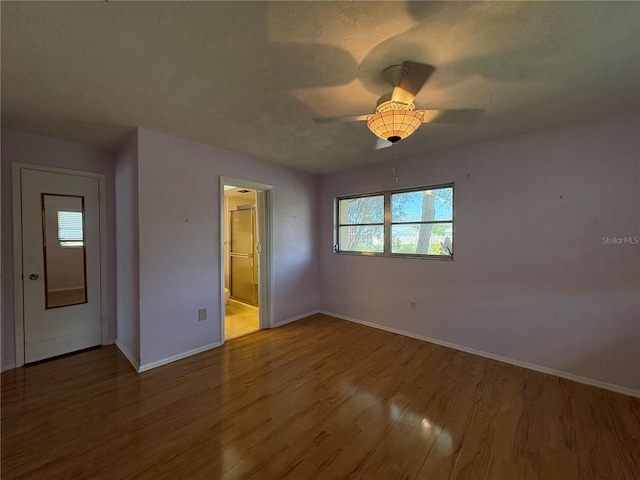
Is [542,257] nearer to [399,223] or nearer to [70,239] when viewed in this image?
[399,223]

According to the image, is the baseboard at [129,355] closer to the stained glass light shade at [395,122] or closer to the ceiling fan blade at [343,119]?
the ceiling fan blade at [343,119]

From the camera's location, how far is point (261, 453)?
62.6 inches

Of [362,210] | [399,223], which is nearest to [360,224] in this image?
[362,210]

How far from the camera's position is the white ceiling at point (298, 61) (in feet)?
4.00

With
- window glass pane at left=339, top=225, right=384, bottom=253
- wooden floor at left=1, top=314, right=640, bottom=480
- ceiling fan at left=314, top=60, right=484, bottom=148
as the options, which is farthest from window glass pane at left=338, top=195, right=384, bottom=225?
ceiling fan at left=314, top=60, right=484, bottom=148

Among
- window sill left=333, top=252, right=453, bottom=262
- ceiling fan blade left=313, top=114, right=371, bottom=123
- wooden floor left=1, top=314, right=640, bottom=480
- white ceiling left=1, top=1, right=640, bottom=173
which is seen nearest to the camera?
white ceiling left=1, top=1, right=640, bottom=173

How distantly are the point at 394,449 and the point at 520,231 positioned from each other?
95.1 inches

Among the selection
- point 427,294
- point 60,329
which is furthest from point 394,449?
point 60,329

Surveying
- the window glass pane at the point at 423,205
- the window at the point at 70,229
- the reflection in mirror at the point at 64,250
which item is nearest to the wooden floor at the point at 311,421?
the reflection in mirror at the point at 64,250

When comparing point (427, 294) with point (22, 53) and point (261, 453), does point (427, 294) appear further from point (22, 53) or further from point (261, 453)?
point (22, 53)

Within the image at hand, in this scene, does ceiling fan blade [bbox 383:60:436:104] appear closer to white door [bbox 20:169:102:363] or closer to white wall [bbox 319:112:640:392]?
white wall [bbox 319:112:640:392]

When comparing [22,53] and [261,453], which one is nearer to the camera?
[22,53]

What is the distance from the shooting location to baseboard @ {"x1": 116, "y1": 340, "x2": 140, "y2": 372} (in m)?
2.59

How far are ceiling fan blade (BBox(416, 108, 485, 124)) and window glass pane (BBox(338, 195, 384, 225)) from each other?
1561 mm
